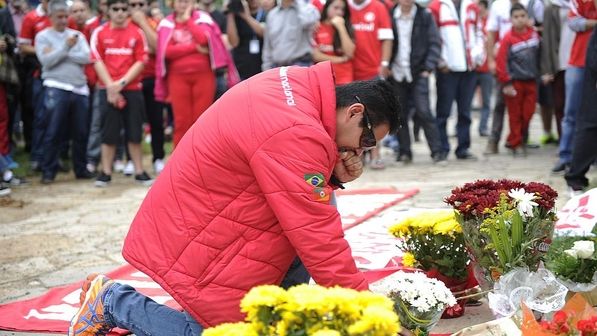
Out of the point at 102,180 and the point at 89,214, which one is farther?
the point at 102,180

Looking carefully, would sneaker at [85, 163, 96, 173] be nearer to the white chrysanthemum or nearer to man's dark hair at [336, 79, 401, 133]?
the white chrysanthemum

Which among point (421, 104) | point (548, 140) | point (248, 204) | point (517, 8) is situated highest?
point (248, 204)

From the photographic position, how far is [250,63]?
10.5 m

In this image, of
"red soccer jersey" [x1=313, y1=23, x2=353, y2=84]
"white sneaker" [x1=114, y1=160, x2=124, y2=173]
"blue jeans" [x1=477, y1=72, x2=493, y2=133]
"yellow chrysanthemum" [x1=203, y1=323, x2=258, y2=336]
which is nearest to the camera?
"yellow chrysanthemum" [x1=203, y1=323, x2=258, y2=336]

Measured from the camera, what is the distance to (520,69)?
32.5ft

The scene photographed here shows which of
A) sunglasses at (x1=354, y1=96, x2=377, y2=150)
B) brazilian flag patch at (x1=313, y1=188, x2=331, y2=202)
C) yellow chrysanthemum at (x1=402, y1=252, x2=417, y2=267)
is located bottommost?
yellow chrysanthemum at (x1=402, y1=252, x2=417, y2=267)

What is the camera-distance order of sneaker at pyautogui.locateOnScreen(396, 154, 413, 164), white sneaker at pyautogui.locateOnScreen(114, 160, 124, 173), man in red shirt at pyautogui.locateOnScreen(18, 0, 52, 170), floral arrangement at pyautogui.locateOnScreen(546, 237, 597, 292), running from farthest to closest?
white sneaker at pyautogui.locateOnScreen(114, 160, 124, 173) → sneaker at pyautogui.locateOnScreen(396, 154, 413, 164) → man in red shirt at pyautogui.locateOnScreen(18, 0, 52, 170) → floral arrangement at pyautogui.locateOnScreen(546, 237, 597, 292)

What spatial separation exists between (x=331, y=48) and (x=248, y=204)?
6.34m

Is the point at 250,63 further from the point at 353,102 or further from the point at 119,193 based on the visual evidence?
the point at 353,102

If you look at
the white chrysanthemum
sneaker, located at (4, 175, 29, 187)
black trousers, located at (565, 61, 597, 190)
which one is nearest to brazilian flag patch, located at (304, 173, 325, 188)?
the white chrysanthemum

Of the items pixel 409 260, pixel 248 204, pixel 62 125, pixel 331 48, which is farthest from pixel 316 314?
pixel 62 125

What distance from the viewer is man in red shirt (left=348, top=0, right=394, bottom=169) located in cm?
952

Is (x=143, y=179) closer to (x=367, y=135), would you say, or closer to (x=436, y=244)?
(x=436, y=244)

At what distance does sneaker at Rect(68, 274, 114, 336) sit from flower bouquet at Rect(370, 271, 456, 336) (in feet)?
3.92
